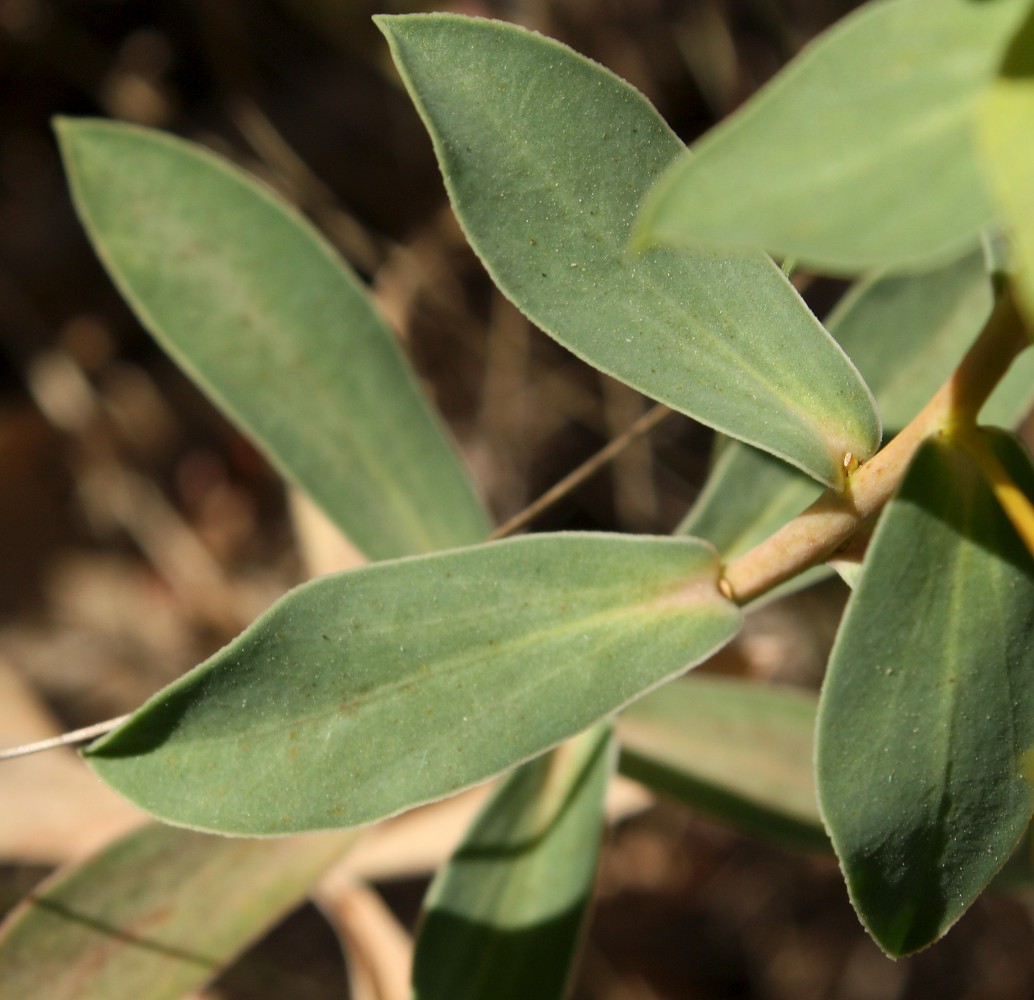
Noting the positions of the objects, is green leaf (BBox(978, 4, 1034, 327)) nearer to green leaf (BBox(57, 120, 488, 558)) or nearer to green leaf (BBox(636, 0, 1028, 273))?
green leaf (BBox(636, 0, 1028, 273))

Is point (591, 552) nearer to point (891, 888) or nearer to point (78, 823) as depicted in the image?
point (891, 888)

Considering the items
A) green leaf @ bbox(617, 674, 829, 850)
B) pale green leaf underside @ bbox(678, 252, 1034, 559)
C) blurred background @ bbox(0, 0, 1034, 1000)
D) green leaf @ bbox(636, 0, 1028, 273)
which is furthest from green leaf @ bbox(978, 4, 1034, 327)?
blurred background @ bbox(0, 0, 1034, 1000)

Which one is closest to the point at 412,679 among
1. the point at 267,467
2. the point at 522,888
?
the point at 522,888

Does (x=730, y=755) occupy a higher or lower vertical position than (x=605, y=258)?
lower

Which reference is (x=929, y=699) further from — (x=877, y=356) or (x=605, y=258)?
(x=877, y=356)

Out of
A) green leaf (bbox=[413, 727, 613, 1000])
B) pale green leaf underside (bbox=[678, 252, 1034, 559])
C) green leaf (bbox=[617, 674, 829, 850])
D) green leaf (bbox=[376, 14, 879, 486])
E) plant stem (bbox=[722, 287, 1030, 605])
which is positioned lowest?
green leaf (bbox=[617, 674, 829, 850])
